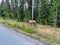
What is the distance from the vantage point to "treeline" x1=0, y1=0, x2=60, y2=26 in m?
18.6

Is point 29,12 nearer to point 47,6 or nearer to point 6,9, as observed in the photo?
point 47,6

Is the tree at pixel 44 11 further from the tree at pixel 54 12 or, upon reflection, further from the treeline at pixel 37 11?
the tree at pixel 54 12

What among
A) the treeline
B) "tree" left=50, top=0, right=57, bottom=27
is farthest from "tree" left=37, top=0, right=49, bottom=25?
"tree" left=50, top=0, right=57, bottom=27

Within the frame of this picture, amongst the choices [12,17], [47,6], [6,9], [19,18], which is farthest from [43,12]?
[6,9]

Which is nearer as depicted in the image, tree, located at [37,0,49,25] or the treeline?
the treeline

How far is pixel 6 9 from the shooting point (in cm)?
3114

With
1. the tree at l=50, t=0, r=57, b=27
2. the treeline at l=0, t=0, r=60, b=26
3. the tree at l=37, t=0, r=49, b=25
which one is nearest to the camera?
the tree at l=50, t=0, r=57, b=27

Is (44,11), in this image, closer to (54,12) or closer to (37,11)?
(54,12)

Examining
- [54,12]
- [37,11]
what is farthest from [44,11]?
[37,11]

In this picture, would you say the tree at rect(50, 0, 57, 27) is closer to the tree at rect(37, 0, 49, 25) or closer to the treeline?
the treeline

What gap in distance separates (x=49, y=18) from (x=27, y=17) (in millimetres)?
5314

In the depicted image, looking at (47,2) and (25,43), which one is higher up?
(47,2)

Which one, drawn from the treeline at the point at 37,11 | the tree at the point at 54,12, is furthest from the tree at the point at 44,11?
the tree at the point at 54,12

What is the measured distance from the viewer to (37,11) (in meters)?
23.9
